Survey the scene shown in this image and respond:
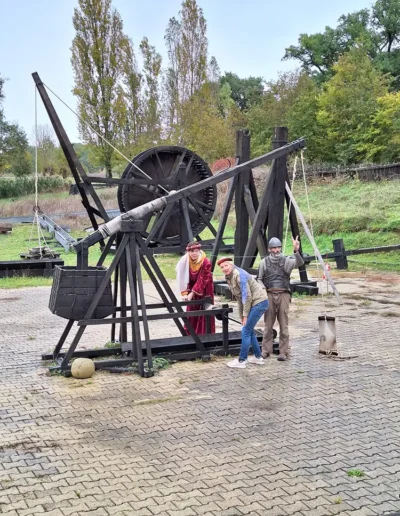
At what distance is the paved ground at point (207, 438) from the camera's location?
17.2 ft

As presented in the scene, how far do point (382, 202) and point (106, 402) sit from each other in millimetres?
19296

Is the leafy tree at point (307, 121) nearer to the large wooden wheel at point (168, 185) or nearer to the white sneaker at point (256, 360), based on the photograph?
the large wooden wheel at point (168, 185)

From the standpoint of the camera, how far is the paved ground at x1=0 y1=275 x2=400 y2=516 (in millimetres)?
5242

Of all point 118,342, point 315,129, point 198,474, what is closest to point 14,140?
point 315,129

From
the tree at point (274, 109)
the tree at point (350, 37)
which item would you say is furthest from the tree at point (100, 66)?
the tree at point (350, 37)

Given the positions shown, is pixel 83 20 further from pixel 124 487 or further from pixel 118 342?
pixel 124 487

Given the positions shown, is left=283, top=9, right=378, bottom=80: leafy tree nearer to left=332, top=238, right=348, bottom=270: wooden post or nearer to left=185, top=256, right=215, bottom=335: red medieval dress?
left=332, top=238, right=348, bottom=270: wooden post

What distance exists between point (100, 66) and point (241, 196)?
29.6 meters

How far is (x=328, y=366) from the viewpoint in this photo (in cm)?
933

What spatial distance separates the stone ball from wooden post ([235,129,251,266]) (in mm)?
6236

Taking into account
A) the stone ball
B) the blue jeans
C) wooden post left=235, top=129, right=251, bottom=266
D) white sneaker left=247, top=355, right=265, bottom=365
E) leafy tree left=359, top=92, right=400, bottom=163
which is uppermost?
leafy tree left=359, top=92, right=400, bottom=163

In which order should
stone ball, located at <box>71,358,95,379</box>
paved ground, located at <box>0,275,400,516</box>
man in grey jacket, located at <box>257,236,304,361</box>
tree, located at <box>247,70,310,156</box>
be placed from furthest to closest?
tree, located at <box>247,70,310,156</box>, man in grey jacket, located at <box>257,236,304,361</box>, stone ball, located at <box>71,358,95,379</box>, paved ground, located at <box>0,275,400,516</box>

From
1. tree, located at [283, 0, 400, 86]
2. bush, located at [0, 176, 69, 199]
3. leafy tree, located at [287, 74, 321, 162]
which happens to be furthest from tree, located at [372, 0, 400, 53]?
bush, located at [0, 176, 69, 199]

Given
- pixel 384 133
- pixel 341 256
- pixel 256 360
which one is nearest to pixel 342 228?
pixel 341 256
